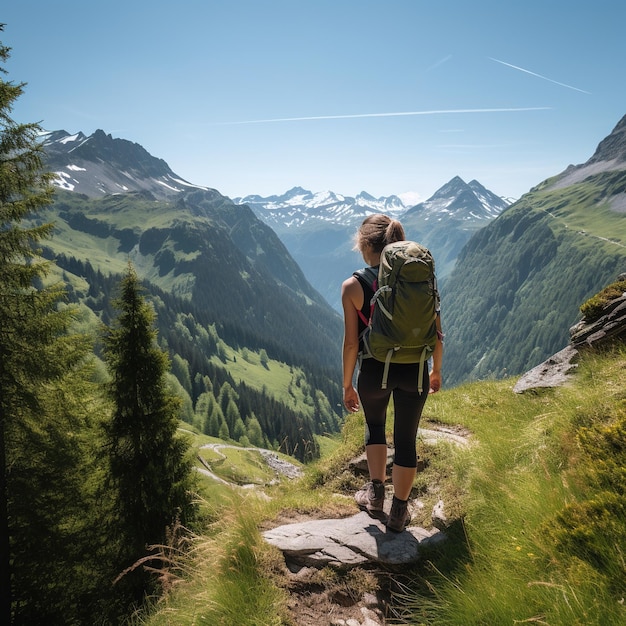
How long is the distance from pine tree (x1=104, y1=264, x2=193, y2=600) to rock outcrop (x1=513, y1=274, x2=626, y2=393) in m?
14.2

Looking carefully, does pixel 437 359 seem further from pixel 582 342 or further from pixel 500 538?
pixel 582 342

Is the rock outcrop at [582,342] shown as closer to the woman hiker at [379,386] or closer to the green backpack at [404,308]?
the woman hiker at [379,386]

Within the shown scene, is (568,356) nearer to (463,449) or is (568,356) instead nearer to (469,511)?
(463,449)

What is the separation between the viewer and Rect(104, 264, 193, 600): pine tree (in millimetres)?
17156

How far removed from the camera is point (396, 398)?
5285mm

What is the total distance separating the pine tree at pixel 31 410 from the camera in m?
13.3

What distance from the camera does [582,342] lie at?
10.2m

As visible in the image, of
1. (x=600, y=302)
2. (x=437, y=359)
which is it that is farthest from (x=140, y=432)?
(x=600, y=302)

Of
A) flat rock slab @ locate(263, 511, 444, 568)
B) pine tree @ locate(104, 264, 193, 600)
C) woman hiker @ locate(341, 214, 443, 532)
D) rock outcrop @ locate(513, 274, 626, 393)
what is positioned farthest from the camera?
pine tree @ locate(104, 264, 193, 600)

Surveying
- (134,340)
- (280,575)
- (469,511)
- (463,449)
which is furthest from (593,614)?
(134,340)

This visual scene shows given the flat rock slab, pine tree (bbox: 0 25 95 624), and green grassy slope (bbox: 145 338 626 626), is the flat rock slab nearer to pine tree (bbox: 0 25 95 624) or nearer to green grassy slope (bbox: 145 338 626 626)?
green grassy slope (bbox: 145 338 626 626)

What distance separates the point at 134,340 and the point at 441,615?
1673 centimetres

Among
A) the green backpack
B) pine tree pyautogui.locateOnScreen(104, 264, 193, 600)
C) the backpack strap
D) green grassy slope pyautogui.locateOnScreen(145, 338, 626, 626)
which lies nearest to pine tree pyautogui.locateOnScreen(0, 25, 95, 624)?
pine tree pyautogui.locateOnScreen(104, 264, 193, 600)

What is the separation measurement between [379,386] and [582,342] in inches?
302
